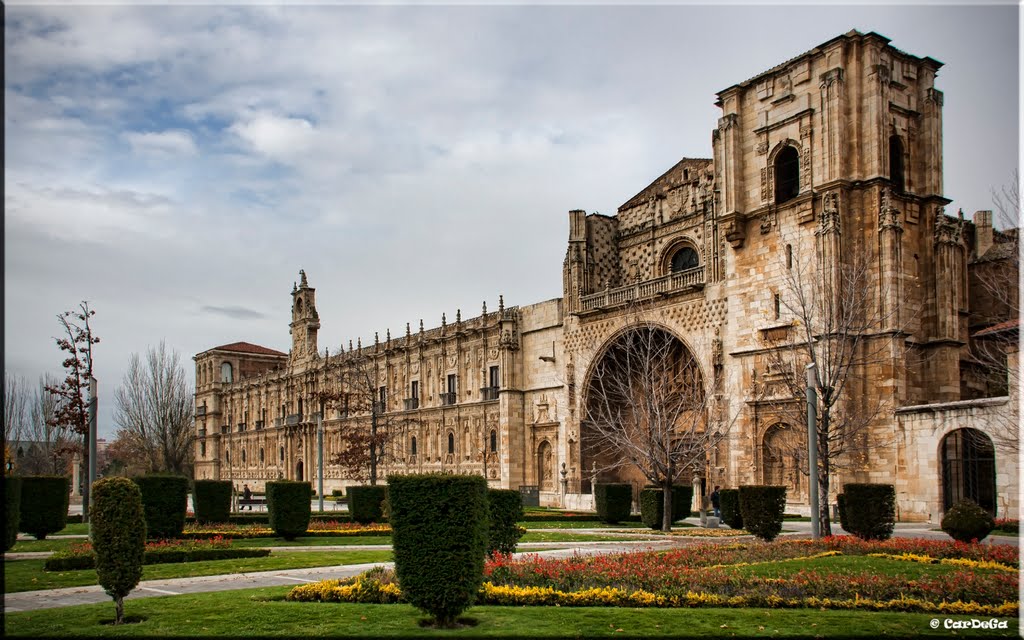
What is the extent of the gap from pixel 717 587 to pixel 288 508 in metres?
15.4

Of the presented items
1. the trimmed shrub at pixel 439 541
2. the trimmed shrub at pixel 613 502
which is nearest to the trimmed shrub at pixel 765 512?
the trimmed shrub at pixel 613 502

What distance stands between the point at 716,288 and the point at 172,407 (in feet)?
117

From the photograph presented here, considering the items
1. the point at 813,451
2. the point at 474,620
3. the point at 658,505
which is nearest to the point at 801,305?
the point at 813,451

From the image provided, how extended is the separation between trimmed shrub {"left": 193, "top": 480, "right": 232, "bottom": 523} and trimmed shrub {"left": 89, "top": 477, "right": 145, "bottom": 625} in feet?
59.4

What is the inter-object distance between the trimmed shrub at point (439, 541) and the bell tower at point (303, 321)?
64.0 m

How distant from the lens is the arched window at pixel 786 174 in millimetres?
35500

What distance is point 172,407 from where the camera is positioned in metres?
56.6

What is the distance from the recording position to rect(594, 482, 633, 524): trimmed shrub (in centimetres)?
3284

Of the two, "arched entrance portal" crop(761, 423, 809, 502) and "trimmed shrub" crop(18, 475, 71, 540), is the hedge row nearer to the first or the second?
"trimmed shrub" crop(18, 475, 71, 540)

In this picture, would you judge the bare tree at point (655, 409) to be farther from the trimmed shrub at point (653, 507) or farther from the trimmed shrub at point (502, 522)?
the trimmed shrub at point (502, 522)

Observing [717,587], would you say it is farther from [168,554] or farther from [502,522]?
[168,554]

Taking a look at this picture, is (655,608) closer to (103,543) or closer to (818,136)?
(103,543)

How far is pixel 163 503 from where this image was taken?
2353 centimetres

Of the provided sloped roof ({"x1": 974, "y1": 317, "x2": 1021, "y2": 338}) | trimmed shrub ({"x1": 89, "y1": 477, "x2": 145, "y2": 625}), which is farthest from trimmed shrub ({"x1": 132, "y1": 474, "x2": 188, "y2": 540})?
sloped roof ({"x1": 974, "y1": 317, "x2": 1021, "y2": 338})
